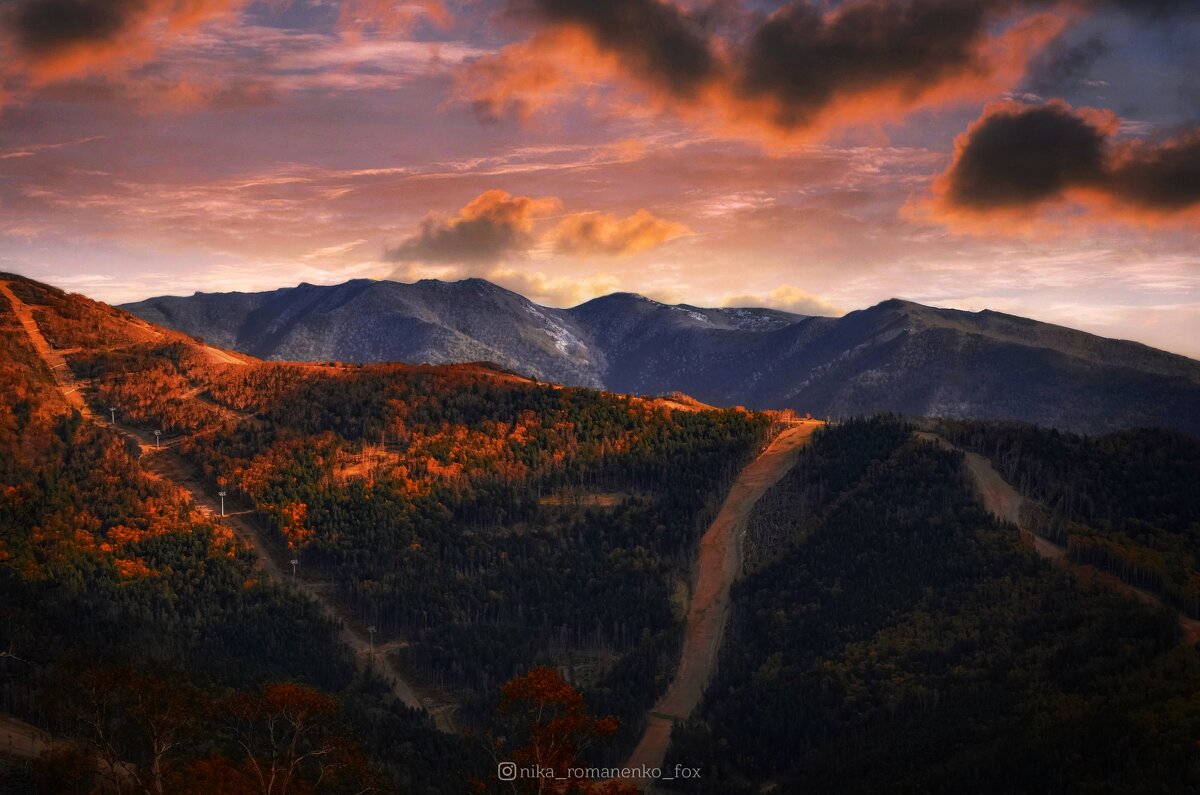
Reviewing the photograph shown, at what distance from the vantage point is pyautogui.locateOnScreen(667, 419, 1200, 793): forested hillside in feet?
393

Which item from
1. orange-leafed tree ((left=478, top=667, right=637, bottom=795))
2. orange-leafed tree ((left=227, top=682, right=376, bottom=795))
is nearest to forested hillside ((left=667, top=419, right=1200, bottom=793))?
orange-leafed tree ((left=478, top=667, right=637, bottom=795))

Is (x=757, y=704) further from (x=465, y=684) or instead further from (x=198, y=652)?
(x=198, y=652)

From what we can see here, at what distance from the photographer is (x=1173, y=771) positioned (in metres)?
110

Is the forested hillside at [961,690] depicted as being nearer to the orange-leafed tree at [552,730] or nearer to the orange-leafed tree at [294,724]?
the orange-leafed tree at [552,730]

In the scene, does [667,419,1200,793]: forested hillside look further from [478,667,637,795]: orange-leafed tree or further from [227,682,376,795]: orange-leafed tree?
[227,682,376,795]: orange-leafed tree

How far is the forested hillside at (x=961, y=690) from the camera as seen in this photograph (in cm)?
11994

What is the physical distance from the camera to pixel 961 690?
154375mm

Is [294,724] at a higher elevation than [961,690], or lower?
higher

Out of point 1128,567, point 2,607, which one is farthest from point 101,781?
point 1128,567

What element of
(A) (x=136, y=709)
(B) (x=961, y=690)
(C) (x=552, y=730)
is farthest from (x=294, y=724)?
(B) (x=961, y=690)

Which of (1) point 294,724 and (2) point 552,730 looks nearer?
(2) point 552,730

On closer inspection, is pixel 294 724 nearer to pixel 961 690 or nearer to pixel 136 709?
pixel 136 709

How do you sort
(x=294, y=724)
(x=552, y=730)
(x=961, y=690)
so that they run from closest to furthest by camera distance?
(x=552, y=730)
(x=294, y=724)
(x=961, y=690)

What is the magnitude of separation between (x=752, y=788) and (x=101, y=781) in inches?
3577
